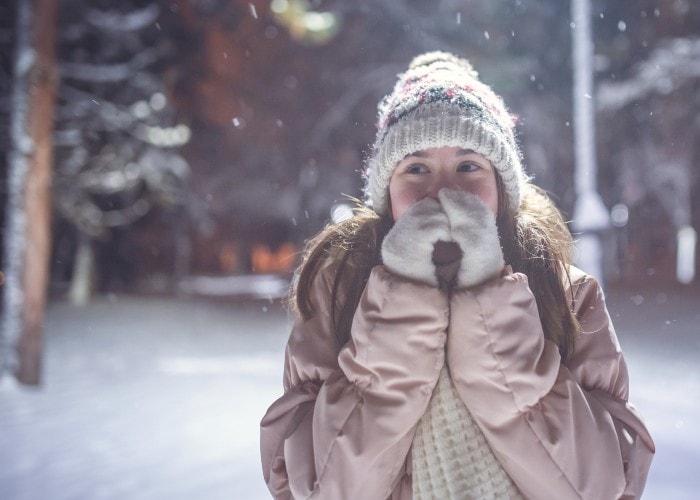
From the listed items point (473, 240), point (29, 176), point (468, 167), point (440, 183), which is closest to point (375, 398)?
point (473, 240)

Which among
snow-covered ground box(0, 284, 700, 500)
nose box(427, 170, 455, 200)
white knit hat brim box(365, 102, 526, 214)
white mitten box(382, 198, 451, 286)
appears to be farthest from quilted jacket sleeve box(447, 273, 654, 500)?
snow-covered ground box(0, 284, 700, 500)

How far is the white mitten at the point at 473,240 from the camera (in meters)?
1.45

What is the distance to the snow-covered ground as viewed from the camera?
3.98 meters

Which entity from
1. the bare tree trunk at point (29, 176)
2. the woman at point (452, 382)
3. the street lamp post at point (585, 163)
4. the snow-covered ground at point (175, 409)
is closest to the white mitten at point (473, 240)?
the woman at point (452, 382)

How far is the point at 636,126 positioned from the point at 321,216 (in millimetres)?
9858

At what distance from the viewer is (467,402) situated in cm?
147

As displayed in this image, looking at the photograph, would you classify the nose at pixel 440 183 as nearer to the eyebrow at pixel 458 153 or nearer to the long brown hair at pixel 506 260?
the eyebrow at pixel 458 153

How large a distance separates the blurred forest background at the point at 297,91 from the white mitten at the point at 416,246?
708 centimetres

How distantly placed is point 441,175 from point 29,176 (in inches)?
257

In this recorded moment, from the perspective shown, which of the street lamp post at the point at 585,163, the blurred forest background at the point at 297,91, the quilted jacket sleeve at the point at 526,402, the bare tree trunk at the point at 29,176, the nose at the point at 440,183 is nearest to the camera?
the quilted jacket sleeve at the point at 526,402

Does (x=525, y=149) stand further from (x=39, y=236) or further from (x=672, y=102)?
(x=39, y=236)

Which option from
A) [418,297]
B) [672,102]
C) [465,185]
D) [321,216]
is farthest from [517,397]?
[321,216]

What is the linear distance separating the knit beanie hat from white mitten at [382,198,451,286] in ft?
1.03

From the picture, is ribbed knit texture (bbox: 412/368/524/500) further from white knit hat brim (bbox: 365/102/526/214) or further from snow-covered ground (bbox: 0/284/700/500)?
snow-covered ground (bbox: 0/284/700/500)
